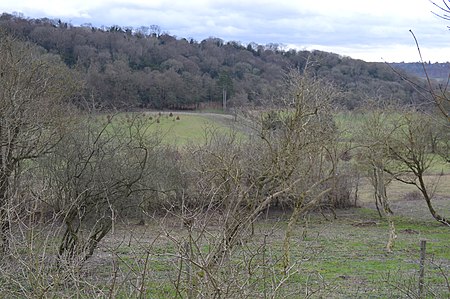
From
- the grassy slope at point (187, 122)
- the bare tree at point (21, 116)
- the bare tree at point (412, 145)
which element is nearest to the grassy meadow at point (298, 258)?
the grassy slope at point (187, 122)

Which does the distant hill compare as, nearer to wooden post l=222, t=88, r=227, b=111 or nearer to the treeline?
the treeline

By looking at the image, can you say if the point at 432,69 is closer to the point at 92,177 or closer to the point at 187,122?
the point at 92,177

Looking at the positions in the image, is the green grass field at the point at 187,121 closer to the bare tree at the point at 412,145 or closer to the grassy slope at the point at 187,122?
the grassy slope at the point at 187,122

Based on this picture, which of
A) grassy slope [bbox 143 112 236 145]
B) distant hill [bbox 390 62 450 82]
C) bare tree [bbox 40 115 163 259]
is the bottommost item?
grassy slope [bbox 143 112 236 145]

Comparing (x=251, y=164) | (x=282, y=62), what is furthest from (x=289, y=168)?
(x=282, y=62)

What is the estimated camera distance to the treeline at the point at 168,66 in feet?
123

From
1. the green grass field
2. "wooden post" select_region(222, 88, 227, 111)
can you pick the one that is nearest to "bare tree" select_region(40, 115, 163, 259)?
the green grass field

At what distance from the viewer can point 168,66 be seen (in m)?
47.2

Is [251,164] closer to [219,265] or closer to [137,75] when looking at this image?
[219,265]

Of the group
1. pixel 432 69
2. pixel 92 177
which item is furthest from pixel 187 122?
pixel 432 69

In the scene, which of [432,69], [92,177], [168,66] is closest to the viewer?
[432,69]

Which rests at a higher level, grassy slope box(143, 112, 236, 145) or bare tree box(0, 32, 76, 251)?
bare tree box(0, 32, 76, 251)

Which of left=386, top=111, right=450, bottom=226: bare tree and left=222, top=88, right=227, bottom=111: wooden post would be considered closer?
left=386, top=111, right=450, bottom=226: bare tree

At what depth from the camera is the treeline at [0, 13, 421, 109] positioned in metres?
37.5
